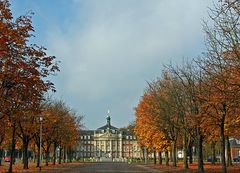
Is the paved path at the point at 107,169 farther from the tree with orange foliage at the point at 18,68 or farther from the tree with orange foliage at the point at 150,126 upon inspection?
the tree with orange foliage at the point at 18,68

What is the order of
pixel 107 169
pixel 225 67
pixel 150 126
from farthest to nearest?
pixel 150 126 < pixel 107 169 < pixel 225 67

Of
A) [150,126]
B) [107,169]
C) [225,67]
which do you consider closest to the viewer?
[225,67]

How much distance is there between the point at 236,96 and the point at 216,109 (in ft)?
27.3

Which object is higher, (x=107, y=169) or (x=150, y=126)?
(x=150, y=126)

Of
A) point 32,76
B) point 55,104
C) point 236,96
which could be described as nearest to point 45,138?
point 55,104

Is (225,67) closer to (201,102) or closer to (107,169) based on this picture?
(201,102)

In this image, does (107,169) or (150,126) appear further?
(150,126)

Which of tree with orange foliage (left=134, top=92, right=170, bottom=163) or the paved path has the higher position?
tree with orange foliage (left=134, top=92, right=170, bottom=163)

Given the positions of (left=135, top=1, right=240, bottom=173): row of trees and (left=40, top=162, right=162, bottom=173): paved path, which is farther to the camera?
(left=40, top=162, right=162, bottom=173): paved path

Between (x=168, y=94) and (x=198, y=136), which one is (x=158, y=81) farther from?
(x=198, y=136)

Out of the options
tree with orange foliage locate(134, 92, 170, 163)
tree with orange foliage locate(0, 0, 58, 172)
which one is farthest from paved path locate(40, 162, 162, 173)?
tree with orange foliage locate(0, 0, 58, 172)

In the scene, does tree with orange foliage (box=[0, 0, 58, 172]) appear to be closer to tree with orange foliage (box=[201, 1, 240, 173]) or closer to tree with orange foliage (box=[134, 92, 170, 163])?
tree with orange foliage (box=[201, 1, 240, 173])

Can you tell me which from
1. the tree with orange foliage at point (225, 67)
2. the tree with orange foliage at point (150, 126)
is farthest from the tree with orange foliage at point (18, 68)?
the tree with orange foliage at point (150, 126)

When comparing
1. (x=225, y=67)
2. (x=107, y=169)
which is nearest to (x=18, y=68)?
(x=225, y=67)
